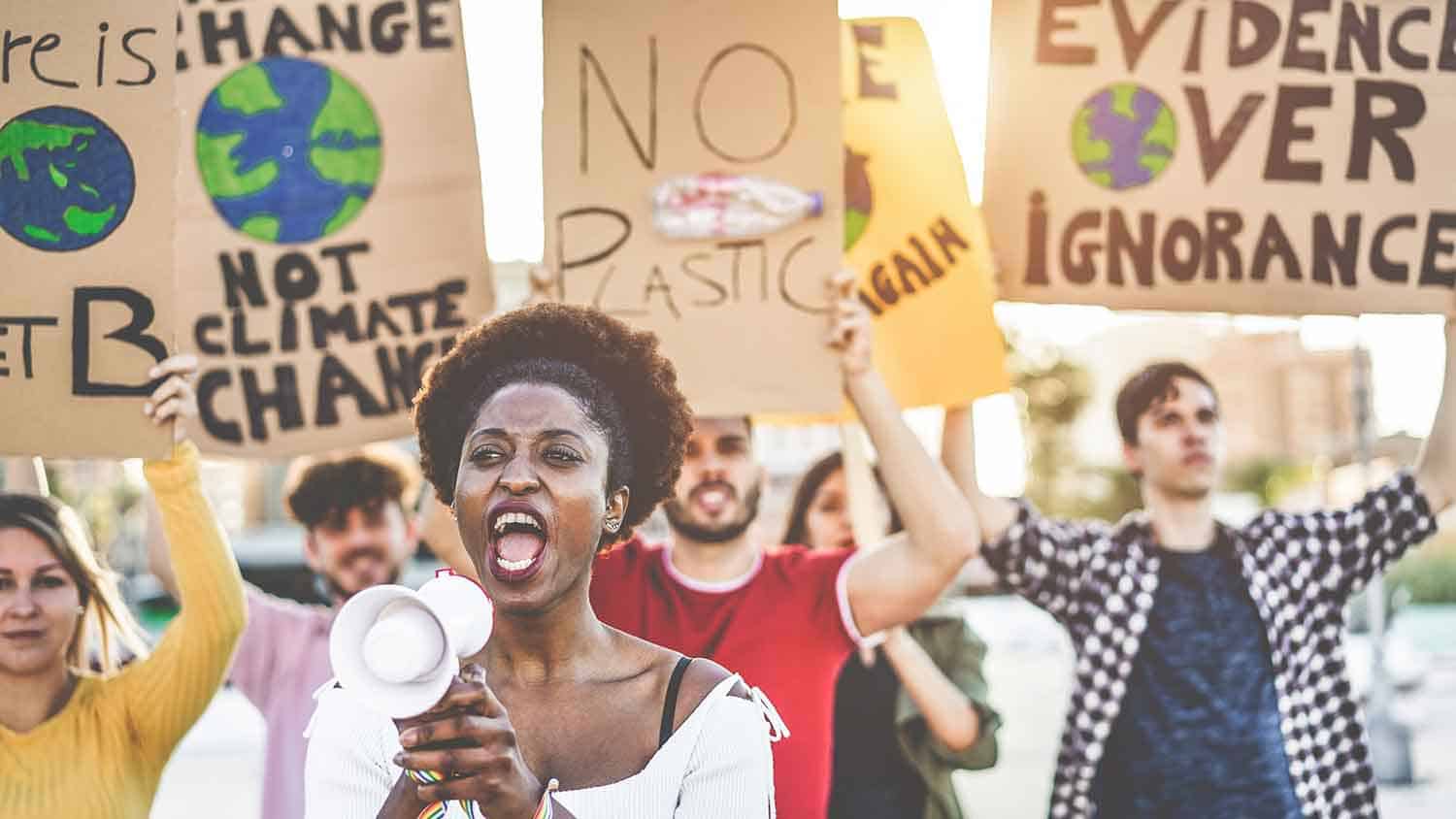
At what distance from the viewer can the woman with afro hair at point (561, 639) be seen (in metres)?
1.96

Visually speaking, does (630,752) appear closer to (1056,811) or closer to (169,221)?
(169,221)

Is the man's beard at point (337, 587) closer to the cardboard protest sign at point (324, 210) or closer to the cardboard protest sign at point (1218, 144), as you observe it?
the cardboard protest sign at point (324, 210)

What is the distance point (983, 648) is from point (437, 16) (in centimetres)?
197

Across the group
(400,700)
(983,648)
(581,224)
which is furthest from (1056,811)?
(400,700)

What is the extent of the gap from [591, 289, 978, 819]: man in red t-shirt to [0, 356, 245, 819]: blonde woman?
727 millimetres

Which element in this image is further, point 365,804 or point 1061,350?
point 1061,350

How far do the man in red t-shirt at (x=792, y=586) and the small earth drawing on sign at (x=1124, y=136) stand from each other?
0.86 metres

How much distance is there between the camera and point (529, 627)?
207cm

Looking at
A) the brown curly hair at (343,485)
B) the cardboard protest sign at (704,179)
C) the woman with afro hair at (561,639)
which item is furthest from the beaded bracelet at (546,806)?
the brown curly hair at (343,485)

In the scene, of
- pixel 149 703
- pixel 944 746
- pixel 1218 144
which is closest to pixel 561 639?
pixel 149 703

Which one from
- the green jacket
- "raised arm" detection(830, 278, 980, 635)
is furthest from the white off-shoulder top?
the green jacket

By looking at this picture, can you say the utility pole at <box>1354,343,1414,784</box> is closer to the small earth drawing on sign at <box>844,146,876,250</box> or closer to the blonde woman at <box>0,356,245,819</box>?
the small earth drawing on sign at <box>844,146,876,250</box>

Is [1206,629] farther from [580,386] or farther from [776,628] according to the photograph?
[580,386]

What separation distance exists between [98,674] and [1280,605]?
2.45 meters
